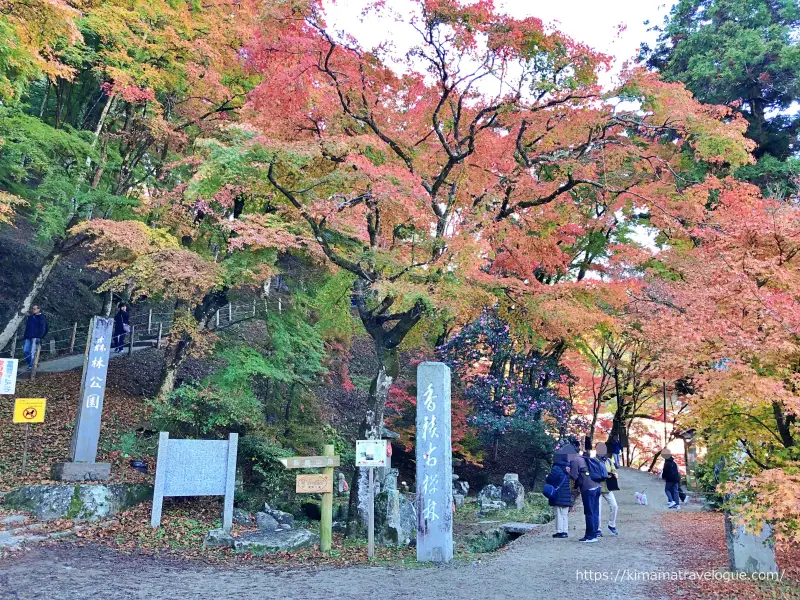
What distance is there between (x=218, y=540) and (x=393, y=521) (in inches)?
105

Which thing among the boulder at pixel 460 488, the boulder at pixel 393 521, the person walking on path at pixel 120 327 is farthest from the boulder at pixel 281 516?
the person walking on path at pixel 120 327

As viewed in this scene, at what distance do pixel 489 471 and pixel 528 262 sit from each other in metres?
8.44

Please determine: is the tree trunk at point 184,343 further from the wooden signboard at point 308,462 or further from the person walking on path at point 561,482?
the person walking on path at point 561,482

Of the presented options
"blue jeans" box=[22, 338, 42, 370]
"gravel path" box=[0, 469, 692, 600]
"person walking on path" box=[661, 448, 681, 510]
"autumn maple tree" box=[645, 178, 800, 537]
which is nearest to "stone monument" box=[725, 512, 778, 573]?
"autumn maple tree" box=[645, 178, 800, 537]

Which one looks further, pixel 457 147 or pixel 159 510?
pixel 457 147

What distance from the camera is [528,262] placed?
13.3 m

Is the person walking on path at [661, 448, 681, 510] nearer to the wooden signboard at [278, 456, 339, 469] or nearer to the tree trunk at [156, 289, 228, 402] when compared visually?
the wooden signboard at [278, 456, 339, 469]

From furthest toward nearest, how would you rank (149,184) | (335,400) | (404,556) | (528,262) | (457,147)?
1. (335,400)
2. (149,184)
3. (528,262)
4. (457,147)
5. (404,556)

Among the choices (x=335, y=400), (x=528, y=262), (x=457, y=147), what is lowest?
(x=335, y=400)

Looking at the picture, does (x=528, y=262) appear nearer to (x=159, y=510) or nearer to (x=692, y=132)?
(x=692, y=132)

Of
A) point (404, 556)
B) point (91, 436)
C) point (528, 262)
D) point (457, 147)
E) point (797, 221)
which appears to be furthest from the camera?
point (528, 262)

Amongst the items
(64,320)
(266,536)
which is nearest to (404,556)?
(266,536)

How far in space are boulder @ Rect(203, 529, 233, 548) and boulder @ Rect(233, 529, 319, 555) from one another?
18 centimetres

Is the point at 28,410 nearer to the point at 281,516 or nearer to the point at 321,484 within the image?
the point at 281,516
